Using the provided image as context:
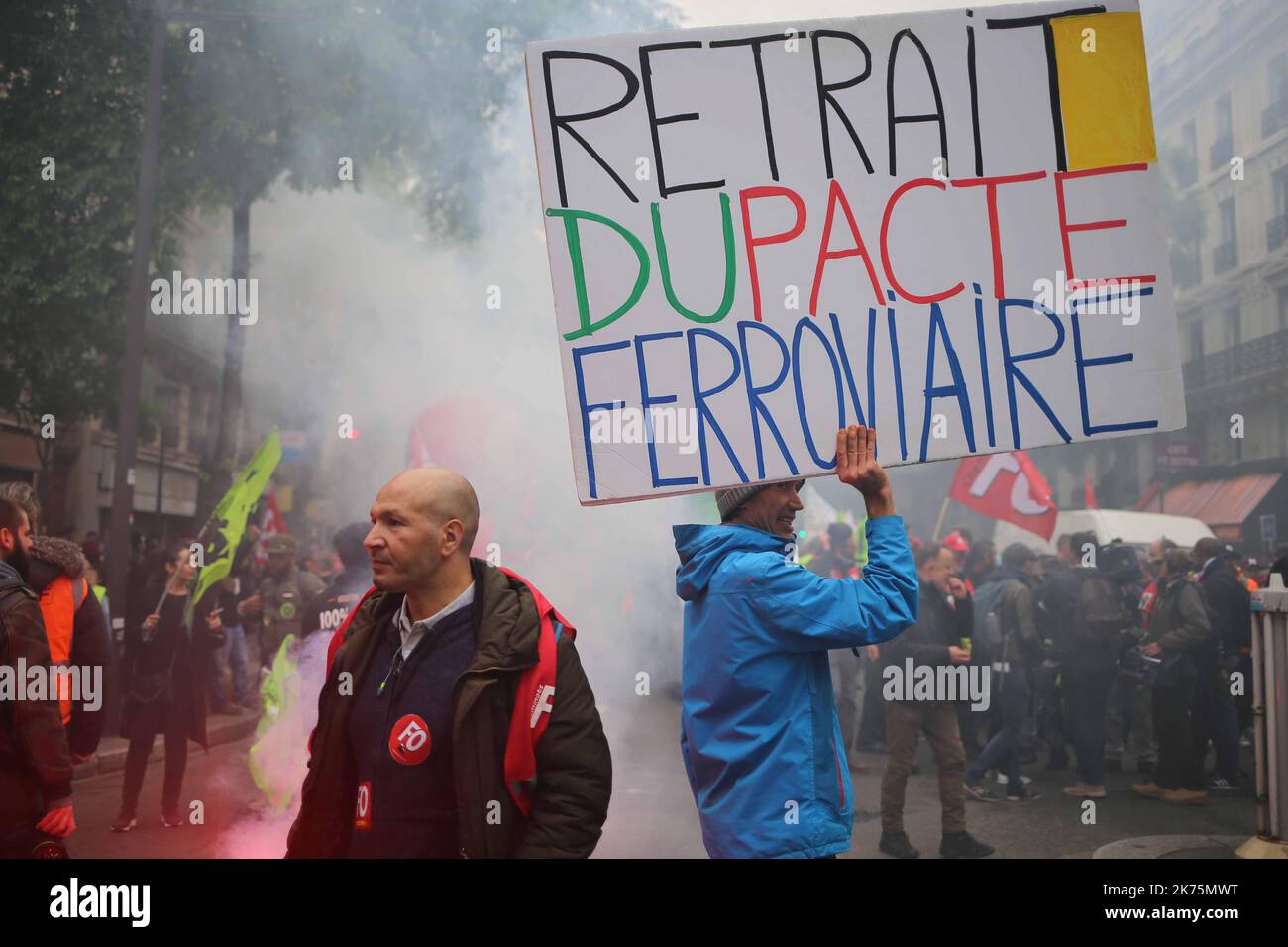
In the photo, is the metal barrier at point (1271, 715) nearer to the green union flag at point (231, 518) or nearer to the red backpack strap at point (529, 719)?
the red backpack strap at point (529, 719)

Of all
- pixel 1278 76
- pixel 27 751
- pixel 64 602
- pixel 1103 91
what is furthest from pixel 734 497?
Answer: pixel 1278 76

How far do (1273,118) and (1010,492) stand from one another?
17.3 ft

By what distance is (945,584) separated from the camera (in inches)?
225

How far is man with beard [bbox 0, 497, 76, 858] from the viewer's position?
2705 millimetres

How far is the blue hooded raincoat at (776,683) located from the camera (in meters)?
1.98

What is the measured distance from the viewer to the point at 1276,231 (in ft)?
39.1

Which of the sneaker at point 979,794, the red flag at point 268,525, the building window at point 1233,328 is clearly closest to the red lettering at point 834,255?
the sneaker at point 979,794

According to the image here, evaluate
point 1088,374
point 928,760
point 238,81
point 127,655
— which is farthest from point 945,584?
point 238,81

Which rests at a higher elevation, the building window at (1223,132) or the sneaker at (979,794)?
the building window at (1223,132)

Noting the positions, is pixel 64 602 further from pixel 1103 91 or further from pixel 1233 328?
pixel 1233 328

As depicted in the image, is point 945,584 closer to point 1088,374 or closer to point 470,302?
point 1088,374

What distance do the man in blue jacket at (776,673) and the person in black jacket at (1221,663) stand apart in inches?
208

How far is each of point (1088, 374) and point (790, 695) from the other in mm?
917

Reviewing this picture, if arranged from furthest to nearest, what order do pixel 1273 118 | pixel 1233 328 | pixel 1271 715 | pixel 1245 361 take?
pixel 1245 361 → pixel 1233 328 → pixel 1273 118 → pixel 1271 715
